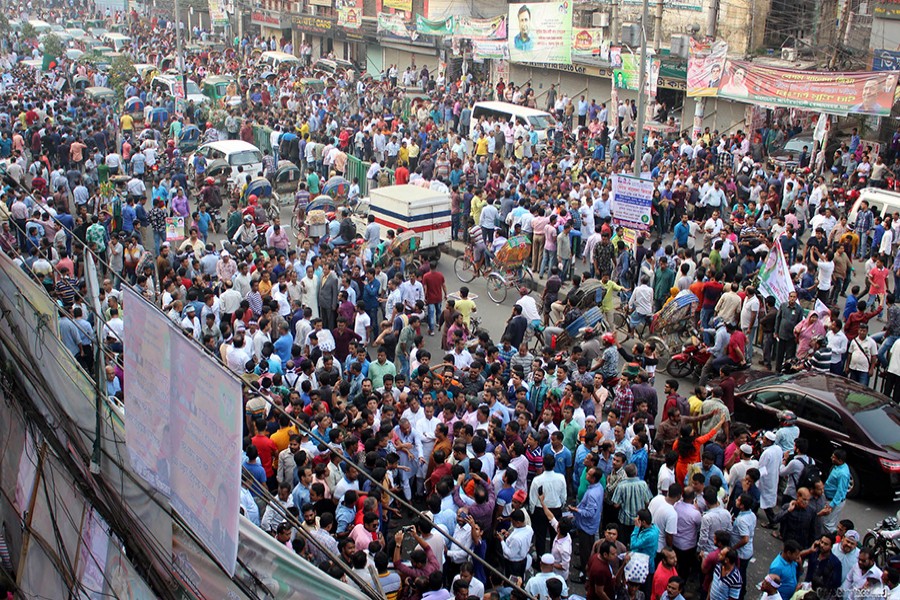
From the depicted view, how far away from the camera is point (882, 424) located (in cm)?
1126

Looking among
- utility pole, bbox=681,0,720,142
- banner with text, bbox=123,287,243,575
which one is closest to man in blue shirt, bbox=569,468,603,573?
banner with text, bbox=123,287,243,575

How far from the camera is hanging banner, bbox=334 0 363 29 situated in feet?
144

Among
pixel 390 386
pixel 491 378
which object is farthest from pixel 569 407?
pixel 390 386

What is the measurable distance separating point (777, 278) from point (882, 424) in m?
3.80

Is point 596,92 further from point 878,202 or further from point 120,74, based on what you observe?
point 120,74

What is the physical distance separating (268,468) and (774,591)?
16.9 ft

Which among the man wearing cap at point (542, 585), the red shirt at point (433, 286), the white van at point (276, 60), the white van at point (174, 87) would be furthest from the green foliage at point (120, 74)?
the man wearing cap at point (542, 585)

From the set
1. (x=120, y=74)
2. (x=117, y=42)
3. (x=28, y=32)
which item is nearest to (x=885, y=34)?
(x=120, y=74)

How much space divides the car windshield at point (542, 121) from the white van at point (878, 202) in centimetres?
1085

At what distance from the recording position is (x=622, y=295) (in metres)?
16.7

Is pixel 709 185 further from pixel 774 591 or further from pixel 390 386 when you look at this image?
pixel 774 591

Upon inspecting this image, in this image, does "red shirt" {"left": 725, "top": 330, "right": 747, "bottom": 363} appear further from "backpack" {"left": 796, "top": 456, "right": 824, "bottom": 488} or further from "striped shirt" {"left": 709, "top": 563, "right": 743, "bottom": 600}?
"striped shirt" {"left": 709, "top": 563, "right": 743, "bottom": 600}

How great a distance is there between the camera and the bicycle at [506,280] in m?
17.9

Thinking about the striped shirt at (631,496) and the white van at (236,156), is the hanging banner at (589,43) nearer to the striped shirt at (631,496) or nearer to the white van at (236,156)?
the white van at (236,156)
